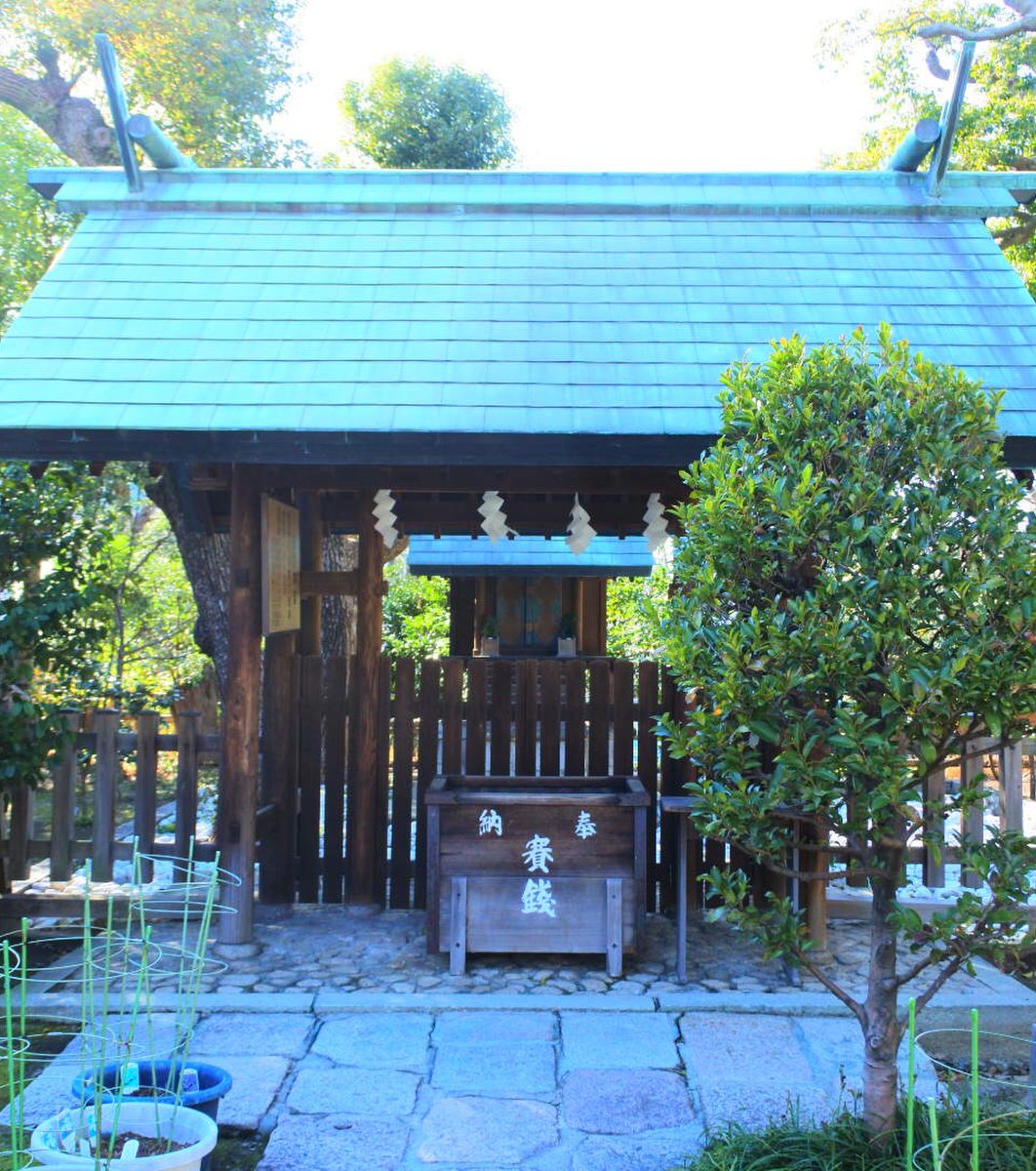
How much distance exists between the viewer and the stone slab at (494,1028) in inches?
198

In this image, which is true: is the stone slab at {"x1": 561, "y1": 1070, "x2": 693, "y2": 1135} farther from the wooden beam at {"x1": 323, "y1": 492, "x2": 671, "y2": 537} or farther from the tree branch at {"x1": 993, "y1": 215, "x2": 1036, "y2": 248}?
the tree branch at {"x1": 993, "y1": 215, "x2": 1036, "y2": 248}

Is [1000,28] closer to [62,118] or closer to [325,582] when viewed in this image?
[62,118]

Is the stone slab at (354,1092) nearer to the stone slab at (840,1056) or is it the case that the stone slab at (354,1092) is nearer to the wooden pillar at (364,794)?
the stone slab at (840,1056)

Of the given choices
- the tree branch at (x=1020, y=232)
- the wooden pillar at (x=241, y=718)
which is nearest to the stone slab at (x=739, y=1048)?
the wooden pillar at (x=241, y=718)

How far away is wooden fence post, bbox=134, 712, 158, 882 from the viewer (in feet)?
21.9

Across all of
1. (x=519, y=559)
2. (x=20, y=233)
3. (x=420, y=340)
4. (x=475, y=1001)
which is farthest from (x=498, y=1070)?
(x=20, y=233)

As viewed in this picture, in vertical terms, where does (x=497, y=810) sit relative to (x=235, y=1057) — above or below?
above

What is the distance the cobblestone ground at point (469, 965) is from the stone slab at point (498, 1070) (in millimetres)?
731

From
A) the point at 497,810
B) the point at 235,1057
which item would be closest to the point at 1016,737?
the point at 497,810

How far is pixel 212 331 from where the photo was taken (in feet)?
21.2

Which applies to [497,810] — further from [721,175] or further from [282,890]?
[721,175]

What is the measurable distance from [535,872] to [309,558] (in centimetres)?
309

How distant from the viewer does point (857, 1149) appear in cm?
349

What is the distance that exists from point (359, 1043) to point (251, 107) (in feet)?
45.7
